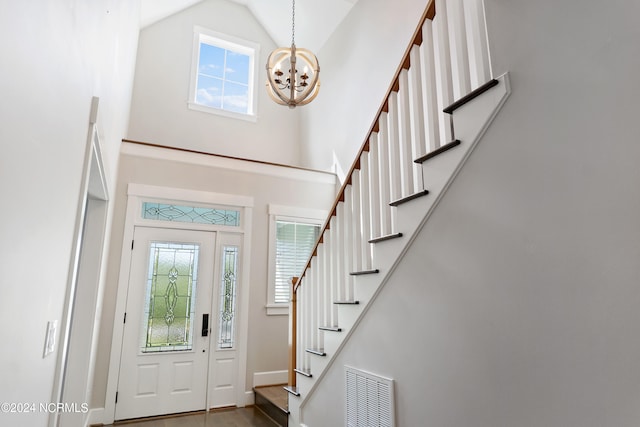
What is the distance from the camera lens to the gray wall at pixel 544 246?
44.4 inches

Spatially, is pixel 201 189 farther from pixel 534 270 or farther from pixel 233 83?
pixel 534 270

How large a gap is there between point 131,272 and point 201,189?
4.05 feet

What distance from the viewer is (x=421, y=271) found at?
1949 mm

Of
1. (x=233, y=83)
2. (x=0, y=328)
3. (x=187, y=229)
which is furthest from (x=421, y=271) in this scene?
(x=233, y=83)

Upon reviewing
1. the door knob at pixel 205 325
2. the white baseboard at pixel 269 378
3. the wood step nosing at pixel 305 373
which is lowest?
the white baseboard at pixel 269 378

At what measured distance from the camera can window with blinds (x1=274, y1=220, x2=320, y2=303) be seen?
488cm

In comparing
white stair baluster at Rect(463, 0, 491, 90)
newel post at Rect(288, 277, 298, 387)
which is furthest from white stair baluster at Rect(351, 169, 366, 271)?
newel post at Rect(288, 277, 298, 387)

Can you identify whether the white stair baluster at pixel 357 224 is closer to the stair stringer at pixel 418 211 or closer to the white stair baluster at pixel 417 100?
the stair stringer at pixel 418 211

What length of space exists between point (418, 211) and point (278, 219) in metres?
3.23

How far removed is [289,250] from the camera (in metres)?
5.05

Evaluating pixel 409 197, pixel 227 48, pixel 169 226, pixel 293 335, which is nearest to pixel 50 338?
pixel 409 197

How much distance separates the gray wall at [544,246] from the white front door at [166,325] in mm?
3057

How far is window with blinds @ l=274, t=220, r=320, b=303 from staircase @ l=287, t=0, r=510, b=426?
61.8 inches

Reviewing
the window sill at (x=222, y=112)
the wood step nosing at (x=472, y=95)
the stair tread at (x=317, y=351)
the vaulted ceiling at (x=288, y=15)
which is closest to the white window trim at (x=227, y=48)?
the window sill at (x=222, y=112)
